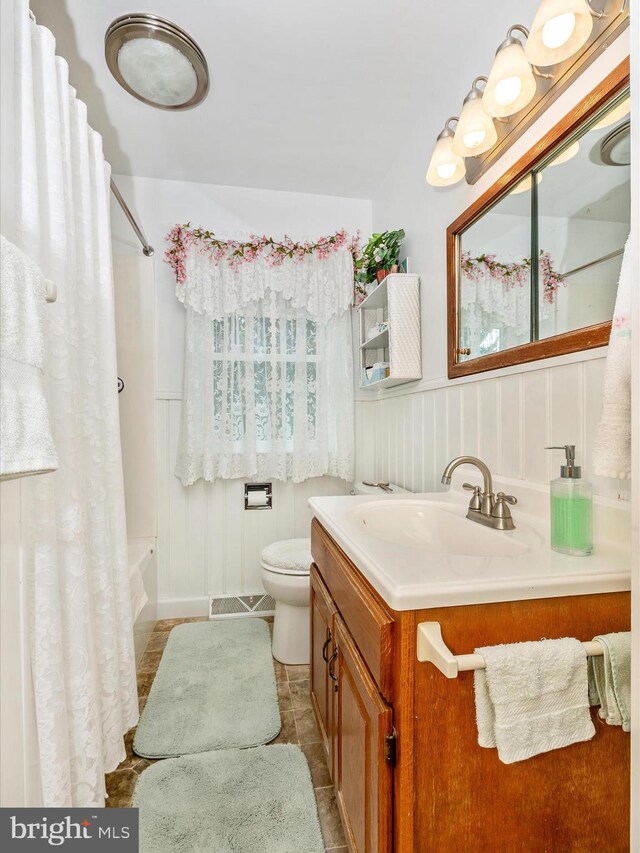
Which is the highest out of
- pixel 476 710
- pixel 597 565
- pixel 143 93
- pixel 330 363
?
pixel 143 93

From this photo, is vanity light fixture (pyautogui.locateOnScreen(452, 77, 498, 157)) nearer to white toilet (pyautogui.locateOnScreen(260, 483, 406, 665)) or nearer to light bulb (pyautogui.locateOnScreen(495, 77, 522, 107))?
light bulb (pyautogui.locateOnScreen(495, 77, 522, 107))

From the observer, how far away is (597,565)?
0.74 meters

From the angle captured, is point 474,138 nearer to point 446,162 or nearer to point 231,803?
point 446,162

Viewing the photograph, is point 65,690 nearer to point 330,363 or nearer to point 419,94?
point 330,363

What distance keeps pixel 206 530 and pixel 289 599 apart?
0.78m

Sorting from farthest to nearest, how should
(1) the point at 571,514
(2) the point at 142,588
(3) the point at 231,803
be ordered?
1. (2) the point at 142,588
2. (3) the point at 231,803
3. (1) the point at 571,514

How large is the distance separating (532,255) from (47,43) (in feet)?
4.27

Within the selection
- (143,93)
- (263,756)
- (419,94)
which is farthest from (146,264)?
(263,756)

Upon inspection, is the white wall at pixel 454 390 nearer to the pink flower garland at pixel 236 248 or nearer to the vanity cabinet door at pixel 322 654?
the pink flower garland at pixel 236 248

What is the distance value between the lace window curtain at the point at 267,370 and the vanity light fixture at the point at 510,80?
129 centimetres

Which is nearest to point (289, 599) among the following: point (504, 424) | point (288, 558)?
point (288, 558)

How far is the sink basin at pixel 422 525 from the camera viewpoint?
109 centimetres

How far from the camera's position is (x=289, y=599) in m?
1.82

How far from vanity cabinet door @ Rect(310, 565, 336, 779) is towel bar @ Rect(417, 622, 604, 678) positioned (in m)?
0.44
